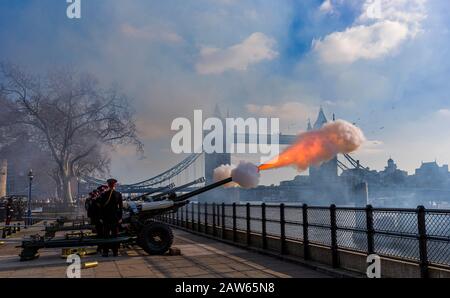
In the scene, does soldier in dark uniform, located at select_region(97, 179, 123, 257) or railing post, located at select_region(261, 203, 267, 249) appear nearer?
soldier in dark uniform, located at select_region(97, 179, 123, 257)

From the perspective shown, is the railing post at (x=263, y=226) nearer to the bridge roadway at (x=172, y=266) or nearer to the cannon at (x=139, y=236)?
the bridge roadway at (x=172, y=266)

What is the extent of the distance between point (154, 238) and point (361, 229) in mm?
5566

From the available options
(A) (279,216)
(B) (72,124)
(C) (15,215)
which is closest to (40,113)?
(B) (72,124)

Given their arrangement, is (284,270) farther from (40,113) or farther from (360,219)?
(40,113)

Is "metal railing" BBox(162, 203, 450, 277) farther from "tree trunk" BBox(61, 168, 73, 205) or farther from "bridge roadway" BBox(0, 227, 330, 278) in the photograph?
"tree trunk" BBox(61, 168, 73, 205)

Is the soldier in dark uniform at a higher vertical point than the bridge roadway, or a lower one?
higher

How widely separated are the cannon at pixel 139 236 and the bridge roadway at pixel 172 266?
1.01 ft

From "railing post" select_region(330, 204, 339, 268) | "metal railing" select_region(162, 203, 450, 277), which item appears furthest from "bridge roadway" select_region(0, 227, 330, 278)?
"metal railing" select_region(162, 203, 450, 277)

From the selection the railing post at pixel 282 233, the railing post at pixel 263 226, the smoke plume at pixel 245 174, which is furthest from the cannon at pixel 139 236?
the railing post at pixel 282 233

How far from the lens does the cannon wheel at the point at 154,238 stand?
1064 centimetres

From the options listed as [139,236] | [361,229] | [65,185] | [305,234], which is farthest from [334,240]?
[65,185]

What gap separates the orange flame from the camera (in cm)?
1302

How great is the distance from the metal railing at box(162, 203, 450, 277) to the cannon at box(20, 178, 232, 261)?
2334mm
